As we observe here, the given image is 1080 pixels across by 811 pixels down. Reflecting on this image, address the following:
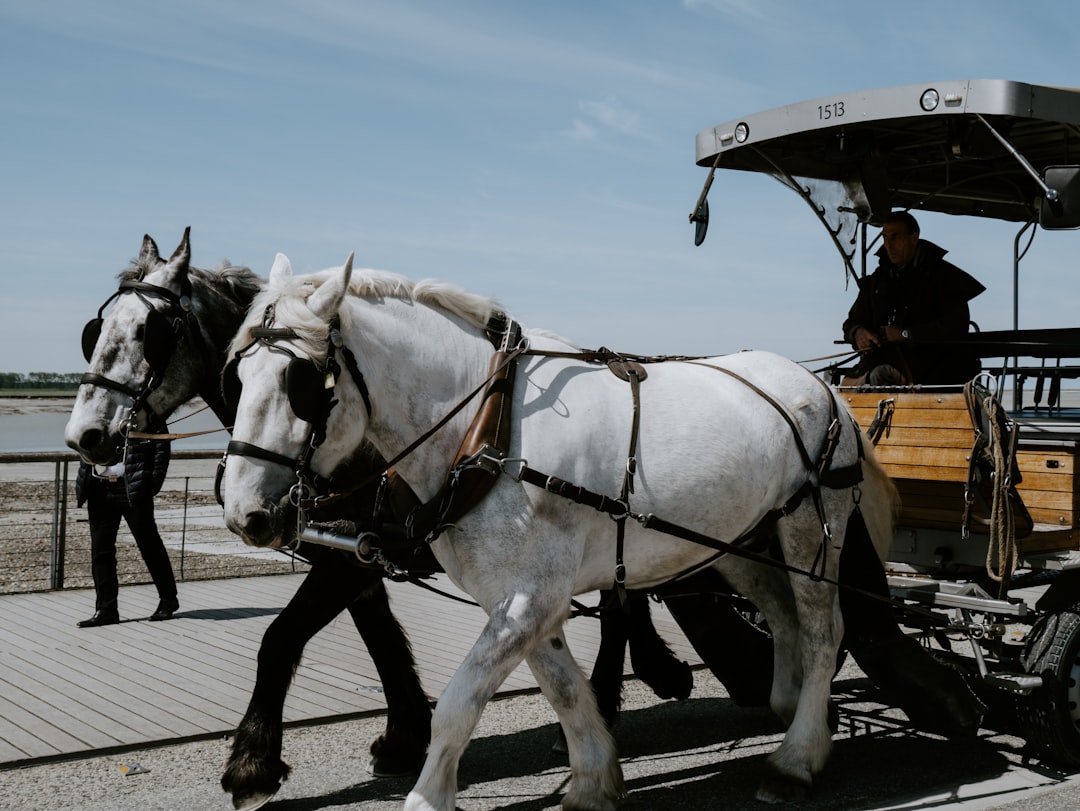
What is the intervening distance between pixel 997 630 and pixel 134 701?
4.64m

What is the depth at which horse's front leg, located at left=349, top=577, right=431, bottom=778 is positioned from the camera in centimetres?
518

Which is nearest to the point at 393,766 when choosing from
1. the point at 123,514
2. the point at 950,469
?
the point at 950,469

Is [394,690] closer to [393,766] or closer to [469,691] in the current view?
[393,766]

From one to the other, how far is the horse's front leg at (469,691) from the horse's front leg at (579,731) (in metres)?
0.47

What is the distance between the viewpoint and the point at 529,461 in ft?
13.4

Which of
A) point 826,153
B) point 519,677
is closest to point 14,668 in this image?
point 519,677

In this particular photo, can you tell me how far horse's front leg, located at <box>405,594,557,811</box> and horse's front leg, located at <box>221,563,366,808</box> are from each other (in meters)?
1.00

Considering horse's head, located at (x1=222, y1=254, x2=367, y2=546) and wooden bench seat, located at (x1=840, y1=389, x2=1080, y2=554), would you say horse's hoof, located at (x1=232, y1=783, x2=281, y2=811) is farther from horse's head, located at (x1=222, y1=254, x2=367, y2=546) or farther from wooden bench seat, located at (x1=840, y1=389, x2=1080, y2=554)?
wooden bench seat, located at (x1=840, y1=389, x2=1080, y2=554)

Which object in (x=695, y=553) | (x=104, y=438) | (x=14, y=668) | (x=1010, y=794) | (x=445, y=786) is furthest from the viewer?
(x=14, y=668)

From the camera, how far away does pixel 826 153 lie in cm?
631

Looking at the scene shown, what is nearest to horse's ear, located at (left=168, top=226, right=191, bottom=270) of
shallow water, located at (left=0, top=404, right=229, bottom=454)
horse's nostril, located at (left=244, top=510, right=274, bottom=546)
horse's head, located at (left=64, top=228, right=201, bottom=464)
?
horse's head, located at (left=64, top=228, right=201, bottom=464)

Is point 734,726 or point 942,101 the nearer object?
point 942,101

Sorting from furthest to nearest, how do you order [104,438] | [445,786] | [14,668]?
[14,668], [104,438], [445,786]

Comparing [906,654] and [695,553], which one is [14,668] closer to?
[695,553]
